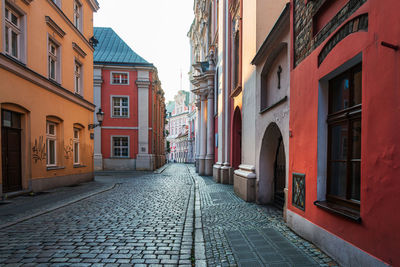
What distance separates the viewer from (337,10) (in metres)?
3.78

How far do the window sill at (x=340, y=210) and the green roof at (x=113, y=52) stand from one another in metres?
23.0

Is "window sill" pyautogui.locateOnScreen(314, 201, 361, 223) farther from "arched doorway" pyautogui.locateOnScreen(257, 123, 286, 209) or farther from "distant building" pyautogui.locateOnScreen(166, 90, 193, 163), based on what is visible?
"distant building" pyautogui.locateOnScreen(166, 90, 193, 163)

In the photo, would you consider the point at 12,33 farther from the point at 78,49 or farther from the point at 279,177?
the point at 279,177

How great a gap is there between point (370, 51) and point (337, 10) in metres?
1.30

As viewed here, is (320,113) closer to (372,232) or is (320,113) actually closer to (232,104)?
(372,232)

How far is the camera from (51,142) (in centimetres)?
1148

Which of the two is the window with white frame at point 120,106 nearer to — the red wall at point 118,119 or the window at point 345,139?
the red wall at point 118,119

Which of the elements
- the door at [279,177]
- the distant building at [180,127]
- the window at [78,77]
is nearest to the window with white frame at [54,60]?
the window at [78,77]

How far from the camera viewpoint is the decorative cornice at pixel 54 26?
34.4ft

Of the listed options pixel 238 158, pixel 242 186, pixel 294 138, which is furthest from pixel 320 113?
pixel 238 158

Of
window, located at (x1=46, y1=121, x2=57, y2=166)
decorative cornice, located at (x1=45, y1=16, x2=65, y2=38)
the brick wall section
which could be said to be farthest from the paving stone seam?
decorative cornice, located at (x1=45, y1=16, x2=65, y2=38)

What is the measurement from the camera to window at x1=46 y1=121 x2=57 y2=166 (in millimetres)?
11125

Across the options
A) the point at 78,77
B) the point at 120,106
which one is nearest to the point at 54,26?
the point at 78,77

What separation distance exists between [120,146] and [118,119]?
102 inches
